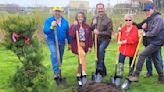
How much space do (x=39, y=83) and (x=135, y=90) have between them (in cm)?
317

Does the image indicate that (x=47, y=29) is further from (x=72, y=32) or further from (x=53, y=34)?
(x=72, y=32)

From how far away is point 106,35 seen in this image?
29.0 ft

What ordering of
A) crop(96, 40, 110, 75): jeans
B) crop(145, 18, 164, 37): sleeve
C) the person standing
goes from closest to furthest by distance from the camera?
crop(145, 18, 164, 37): sleeve
the person standing
crop(96, 40, 110, 75): jeans

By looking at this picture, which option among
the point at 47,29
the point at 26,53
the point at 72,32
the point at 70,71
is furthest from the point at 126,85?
the point at 26,53

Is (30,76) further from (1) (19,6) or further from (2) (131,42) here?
(1) (19,6)

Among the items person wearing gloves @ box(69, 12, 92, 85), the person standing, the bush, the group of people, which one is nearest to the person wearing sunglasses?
the group of people

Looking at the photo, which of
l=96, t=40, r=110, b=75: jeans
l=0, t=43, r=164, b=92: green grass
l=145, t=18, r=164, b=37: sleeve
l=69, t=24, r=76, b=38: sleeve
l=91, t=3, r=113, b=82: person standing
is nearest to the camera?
l=0, t=43, r=164, b=92: green grass

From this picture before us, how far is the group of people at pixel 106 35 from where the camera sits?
8148mm

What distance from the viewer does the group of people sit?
815 cm

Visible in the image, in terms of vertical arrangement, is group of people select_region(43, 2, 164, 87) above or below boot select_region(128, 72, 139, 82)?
above

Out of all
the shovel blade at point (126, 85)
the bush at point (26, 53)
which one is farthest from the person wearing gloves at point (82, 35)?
the bush at point (26, 53)

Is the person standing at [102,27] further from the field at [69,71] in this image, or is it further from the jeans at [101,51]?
the field at [69,71]

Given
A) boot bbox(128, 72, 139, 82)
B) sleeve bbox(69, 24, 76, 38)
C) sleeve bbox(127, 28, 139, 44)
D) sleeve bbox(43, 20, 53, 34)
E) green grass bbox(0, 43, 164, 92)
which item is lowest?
green grass bbox(0, 43, 164, 92)

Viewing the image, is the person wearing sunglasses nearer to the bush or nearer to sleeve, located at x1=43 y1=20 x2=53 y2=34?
sleeve, located at x1=43 y1=20 x2=53 y2=34
